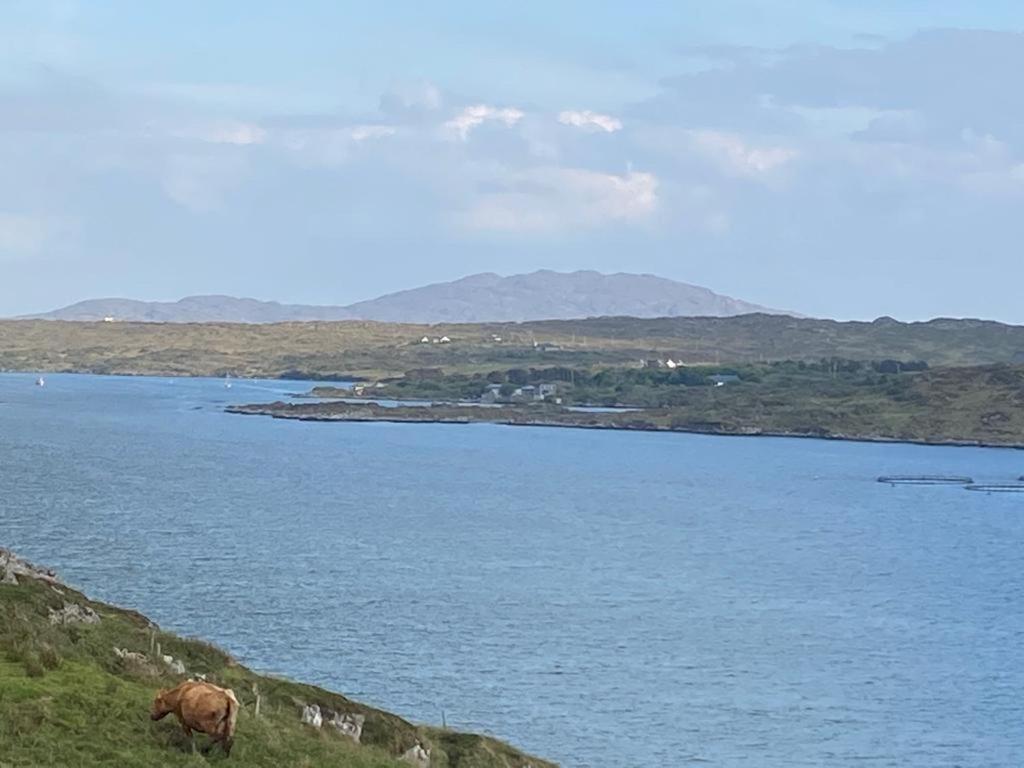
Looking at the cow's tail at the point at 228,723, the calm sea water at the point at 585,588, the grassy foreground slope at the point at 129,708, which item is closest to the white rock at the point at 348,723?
the grassy foreground slope at the point at 129,708

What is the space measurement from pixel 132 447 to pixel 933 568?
77.9 metres

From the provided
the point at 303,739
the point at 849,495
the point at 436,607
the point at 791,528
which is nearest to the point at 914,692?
the point at 436,607

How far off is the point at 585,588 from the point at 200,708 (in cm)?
5082

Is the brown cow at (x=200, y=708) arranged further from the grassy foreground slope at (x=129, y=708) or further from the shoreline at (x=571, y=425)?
the shoreline at (x=571, y=425)

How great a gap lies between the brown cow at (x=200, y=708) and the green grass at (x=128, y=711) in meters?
0.26

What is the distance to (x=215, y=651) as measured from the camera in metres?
27.2

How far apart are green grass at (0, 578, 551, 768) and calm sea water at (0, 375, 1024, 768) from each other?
40.9 ft

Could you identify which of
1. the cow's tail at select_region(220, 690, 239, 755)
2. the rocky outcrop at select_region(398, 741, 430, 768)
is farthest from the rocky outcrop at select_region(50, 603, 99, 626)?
the cow's tail at select_region(220, 690, 239, 755)

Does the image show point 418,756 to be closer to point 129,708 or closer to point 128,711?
point 129,708

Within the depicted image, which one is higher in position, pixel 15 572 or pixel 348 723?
pixel 15 572

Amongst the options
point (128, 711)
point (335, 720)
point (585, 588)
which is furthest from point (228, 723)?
point (585, 588)

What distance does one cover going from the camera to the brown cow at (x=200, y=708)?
55.2 ft

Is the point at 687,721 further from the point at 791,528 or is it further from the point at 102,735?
the point at 791,528

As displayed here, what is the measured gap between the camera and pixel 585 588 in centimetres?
6688
